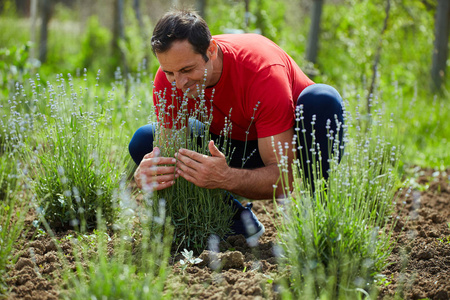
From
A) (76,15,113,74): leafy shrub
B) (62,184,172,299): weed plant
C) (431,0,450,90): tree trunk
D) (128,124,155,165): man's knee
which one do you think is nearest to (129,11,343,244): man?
(128,124,155,165): man's knee

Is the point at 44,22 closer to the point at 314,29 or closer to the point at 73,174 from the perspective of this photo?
the point at 314,29

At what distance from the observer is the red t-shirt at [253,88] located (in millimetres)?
2328

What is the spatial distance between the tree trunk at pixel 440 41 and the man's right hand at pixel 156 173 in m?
4.17

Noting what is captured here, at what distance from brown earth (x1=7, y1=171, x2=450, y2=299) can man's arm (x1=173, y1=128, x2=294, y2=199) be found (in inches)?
7.4

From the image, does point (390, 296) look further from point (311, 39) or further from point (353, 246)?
point (311, 39)

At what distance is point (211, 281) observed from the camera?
2064 millimetres

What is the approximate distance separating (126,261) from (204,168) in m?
0.55

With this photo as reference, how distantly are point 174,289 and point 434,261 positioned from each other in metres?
1.23

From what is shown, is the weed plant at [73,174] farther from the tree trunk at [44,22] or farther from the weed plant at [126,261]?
the tree trunk at [44,22]

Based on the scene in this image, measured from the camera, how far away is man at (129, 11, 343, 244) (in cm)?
228

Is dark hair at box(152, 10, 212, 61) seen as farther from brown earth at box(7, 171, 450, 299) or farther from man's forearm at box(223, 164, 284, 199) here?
brown earth at box(7, 171, 450, 299)

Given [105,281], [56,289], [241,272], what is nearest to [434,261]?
[241,272]

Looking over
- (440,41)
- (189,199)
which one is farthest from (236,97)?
(440,41)

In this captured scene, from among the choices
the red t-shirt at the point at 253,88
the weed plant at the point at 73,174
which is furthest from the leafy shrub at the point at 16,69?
the red t-shirt at the point at 253,88
